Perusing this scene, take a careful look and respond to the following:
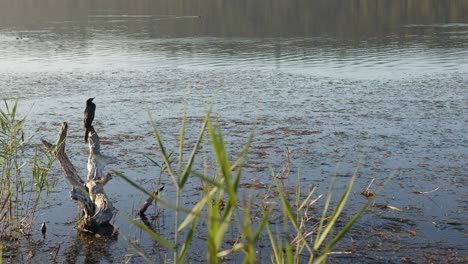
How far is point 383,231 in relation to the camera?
7.73 m

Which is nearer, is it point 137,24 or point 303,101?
point 303,101

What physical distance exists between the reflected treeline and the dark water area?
25.7 inches

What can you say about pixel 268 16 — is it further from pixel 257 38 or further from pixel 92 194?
pixel 92 194

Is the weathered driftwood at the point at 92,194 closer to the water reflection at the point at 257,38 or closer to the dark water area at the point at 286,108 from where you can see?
the dark water area at the point at 286,108

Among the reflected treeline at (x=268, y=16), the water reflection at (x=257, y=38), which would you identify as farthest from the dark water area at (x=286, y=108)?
the reflected treeline at (x=268, y=16)

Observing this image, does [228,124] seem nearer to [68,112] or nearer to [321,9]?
[68,112]

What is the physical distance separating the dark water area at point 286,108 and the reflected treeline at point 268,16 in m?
0.65

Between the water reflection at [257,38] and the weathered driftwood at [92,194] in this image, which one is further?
the water reflection at [257,38]

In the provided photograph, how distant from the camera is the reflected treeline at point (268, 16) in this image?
3859 cm

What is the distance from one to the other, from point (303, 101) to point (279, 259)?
12337 mm

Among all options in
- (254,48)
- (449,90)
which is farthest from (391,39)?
(449,90)

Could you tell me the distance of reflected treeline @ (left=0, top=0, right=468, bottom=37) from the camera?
38.6 m

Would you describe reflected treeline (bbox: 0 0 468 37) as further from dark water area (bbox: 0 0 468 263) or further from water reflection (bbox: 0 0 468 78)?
dark water area (bbox: 0 0 468 263)

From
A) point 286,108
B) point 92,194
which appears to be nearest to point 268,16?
point 286,108
